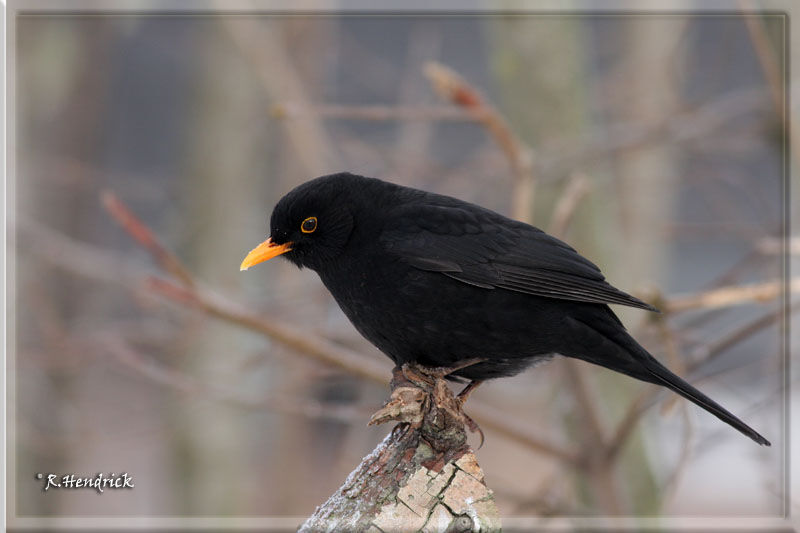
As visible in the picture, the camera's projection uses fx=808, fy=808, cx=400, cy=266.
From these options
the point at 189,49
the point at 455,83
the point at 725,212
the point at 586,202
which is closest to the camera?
the point at 455,83

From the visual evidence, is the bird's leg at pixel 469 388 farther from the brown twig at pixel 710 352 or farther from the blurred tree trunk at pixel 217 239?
the blurred tree trunk at pixel 217 239

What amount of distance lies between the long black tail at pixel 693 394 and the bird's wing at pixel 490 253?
1.10 feet

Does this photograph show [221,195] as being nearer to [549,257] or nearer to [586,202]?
[586,202]

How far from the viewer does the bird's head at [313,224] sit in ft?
10.7

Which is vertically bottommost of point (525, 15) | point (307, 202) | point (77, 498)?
point (77, 498)

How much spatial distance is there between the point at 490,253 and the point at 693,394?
35.8 inches

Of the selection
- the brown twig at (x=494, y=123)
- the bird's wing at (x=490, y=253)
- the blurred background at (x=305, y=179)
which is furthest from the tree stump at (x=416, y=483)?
the brown twig at (x=494, y=123)

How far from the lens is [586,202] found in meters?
5.23

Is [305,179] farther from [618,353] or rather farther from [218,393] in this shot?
[618,353]

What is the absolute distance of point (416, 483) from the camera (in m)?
2.17

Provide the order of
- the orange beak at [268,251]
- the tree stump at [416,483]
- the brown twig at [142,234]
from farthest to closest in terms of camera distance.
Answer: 1. the brown twig at [142,234]
2. the orange beak at [268,251]
3. the tree stump at [416,483]

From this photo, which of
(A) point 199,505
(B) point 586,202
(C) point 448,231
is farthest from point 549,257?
(A) point 199,505

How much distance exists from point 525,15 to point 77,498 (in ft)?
20.0
